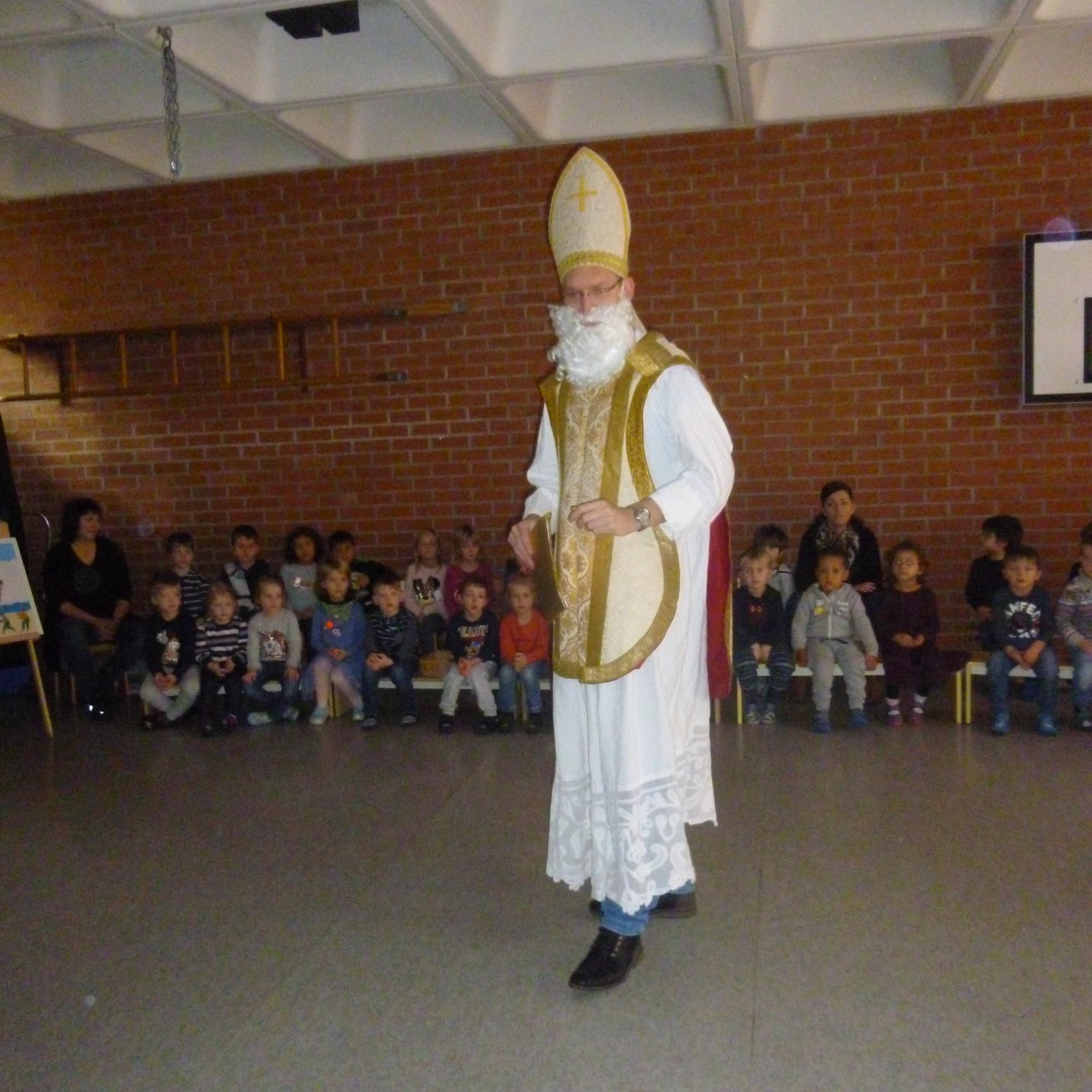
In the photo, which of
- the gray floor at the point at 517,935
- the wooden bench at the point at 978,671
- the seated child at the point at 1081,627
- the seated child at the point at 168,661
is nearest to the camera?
the gray floor at the point at 517,935

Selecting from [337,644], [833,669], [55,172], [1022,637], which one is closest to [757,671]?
[833,669]

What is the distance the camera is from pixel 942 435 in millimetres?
5383

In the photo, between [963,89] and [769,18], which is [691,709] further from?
[963,89]

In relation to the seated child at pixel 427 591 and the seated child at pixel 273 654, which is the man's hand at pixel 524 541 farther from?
the seated child at pixel 273 654

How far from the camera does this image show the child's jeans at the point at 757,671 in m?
4.87

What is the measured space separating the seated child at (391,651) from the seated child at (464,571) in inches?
9.1

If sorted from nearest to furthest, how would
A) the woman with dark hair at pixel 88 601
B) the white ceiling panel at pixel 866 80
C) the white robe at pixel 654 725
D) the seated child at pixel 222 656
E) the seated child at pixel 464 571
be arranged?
the white robe at pixel 654 725, the white ceiling panel at pixel 866 80, the seated child at pixel 222 656, the seated child at pixel 464 571, the woman with dark hair at pixel 88 601

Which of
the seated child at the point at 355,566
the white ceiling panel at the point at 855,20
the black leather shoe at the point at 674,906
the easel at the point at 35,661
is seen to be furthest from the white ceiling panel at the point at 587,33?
the black leather shoe at the point at 674,906

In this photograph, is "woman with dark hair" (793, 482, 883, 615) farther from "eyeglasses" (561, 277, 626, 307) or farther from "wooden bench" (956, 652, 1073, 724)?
"eyeglasses" (561, 277, 626, 307)

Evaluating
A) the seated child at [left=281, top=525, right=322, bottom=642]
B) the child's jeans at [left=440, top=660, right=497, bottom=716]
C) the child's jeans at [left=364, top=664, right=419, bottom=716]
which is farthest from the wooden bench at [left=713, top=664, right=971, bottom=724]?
the seated child at [left=281, top=525, right=322, bottom=642]

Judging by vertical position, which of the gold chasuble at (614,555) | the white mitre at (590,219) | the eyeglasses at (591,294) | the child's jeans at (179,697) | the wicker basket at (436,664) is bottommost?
the child's jeans at (179,697)

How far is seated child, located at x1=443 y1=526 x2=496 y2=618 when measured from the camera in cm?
554

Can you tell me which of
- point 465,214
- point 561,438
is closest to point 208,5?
point 465,214

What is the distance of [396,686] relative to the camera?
5.19 m
